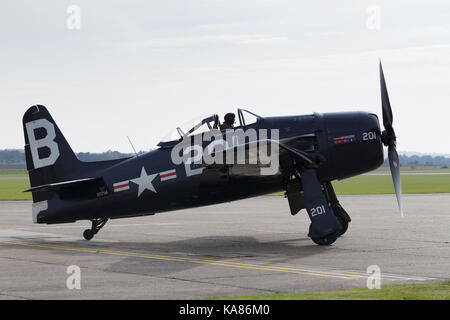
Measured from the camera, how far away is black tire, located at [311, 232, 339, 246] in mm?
14768

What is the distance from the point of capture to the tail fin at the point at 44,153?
56.3 ft

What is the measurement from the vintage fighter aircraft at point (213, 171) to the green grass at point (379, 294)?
538cm

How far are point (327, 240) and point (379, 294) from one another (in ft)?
19.6

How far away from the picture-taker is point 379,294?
8.90 m

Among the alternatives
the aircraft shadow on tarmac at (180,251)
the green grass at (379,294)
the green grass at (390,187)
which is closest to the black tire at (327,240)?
the aircraft shadow on tarmac at (180,251)

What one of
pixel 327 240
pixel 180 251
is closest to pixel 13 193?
pixel 180 251

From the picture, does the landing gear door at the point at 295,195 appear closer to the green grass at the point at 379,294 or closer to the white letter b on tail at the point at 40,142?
the white letter b on tail at the point at 40,142

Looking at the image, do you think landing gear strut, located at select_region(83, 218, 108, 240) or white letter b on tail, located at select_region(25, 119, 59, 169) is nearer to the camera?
landing gear strut, located at select_region(83, 218, 108, 240)

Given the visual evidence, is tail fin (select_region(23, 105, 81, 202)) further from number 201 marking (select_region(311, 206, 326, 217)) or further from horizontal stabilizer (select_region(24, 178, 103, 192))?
number 201 marking (select_region(311, 206, 326, 217))

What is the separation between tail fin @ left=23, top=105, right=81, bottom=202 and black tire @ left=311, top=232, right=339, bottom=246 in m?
6.35

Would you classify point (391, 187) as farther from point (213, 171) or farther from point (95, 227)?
point (213, 171)

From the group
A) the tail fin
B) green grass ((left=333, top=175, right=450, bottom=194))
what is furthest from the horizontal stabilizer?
green grass ((left=333, top=175, right=450, bottom=194))
